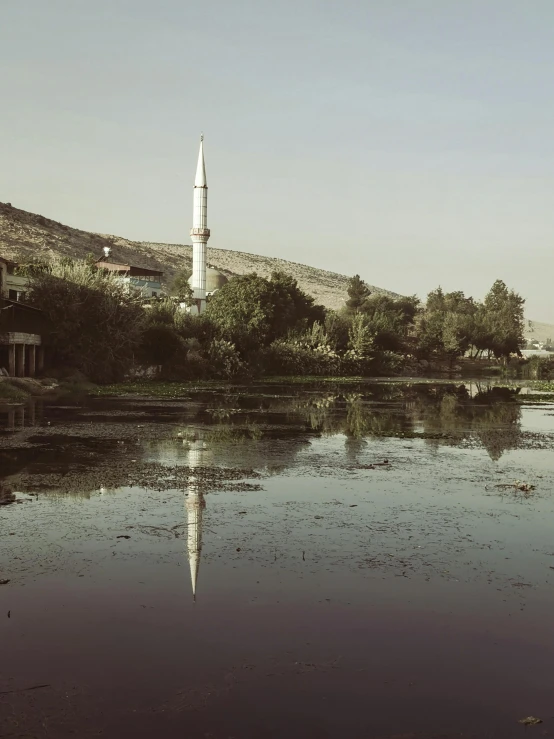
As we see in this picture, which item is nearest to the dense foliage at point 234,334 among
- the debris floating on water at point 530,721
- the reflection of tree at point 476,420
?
the reflection of tree at point 476,420

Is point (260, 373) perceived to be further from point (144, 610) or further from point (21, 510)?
point (144, 610)

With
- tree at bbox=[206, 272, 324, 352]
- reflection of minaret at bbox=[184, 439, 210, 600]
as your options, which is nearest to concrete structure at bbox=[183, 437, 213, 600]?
reflection of minaret at bbox=[184, 439, 210, 600]

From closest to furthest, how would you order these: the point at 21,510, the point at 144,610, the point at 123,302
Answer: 1. the point at 144,610
2. the point at 21,510
3. the point at 123,302

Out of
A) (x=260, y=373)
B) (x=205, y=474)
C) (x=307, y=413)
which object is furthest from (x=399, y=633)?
(x=260, y=373)

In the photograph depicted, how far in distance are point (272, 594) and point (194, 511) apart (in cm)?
428

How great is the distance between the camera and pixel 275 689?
6.48 m

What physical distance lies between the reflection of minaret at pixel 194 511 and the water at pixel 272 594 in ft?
0.20

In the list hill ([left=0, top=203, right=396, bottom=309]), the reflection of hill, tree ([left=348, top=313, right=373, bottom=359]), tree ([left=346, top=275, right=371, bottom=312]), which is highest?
hill ([left=0, top=203, right=396, bottom=309])

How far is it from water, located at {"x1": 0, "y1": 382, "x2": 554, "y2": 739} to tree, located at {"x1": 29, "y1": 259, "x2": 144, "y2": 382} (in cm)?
2794

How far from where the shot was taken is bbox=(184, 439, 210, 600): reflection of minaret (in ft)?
32.5

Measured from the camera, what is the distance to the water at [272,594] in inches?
244

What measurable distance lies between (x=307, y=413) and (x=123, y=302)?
2058cm

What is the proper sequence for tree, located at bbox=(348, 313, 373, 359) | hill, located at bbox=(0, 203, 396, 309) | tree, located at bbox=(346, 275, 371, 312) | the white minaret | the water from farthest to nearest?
hill, located at bbox=(0, 203, 396, 309) → tree, located at bbox=(346, 275, 371, 312) → the white minaret → tree, located at bbox=(348, 313, 373, 359) → the water

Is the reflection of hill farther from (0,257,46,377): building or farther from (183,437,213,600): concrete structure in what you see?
(0,257,46,377): building
